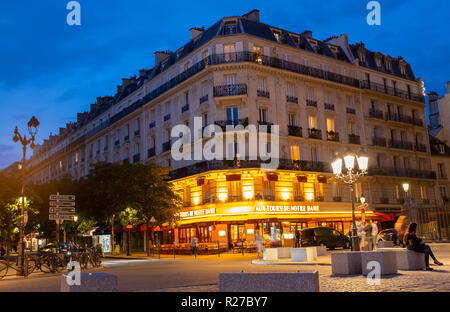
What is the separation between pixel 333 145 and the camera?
39094 mm

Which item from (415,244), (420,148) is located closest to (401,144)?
(420,148)

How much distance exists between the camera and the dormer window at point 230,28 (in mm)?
35875

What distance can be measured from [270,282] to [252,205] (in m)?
26.0

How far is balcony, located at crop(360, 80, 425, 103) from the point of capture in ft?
140

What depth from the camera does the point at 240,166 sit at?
1288 inches

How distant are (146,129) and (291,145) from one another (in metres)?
14.6

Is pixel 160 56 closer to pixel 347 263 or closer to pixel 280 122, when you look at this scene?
pixel 280 122

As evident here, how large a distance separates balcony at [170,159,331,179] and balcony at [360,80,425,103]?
378 inches

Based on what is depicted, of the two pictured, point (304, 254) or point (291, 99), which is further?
point (291, 99)

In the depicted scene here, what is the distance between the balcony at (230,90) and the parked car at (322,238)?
11665mm

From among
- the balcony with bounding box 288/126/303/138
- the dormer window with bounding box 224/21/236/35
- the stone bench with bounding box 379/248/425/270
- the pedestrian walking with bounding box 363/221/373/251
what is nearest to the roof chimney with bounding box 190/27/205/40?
the dormer window with bounding box 224/21/236/35
